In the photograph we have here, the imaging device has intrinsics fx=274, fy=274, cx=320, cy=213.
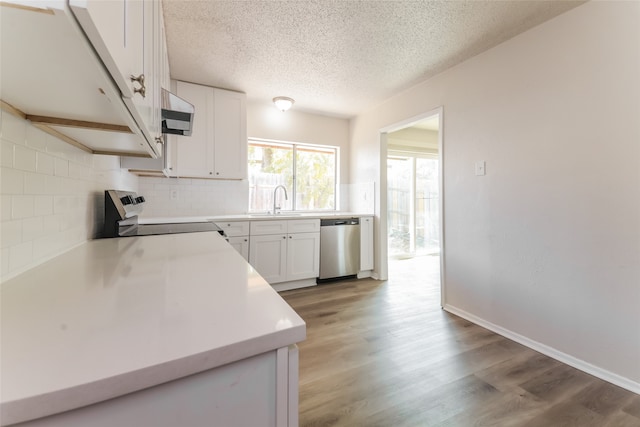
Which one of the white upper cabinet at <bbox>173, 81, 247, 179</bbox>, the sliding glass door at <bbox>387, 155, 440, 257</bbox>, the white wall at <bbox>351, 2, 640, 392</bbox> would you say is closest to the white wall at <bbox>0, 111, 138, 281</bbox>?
the white upper cabinet at <bbox>173, 81, 247, 179</bbox>

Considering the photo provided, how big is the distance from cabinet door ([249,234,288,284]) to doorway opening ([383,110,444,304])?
2.31 metres

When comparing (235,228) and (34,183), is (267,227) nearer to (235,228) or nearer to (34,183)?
(235,228)

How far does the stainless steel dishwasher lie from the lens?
3406mm

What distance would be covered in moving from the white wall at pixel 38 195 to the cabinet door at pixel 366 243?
9.25ft

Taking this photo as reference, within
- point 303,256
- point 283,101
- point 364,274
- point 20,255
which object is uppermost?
point 283,101

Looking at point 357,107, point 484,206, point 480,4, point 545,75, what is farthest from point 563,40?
point 357,107

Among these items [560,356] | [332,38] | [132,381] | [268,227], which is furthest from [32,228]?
[560,356]

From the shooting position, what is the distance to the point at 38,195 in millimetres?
916

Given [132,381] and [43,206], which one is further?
[43,206]

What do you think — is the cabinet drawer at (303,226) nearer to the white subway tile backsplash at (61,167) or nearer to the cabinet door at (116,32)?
the white subway tile backsplash at (61,167)

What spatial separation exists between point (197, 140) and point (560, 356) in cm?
358

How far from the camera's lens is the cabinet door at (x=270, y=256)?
2.99 m

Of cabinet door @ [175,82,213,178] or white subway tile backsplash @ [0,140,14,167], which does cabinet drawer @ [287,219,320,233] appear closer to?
cabinet door @ [175,82,213,178]

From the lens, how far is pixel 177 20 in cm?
190
